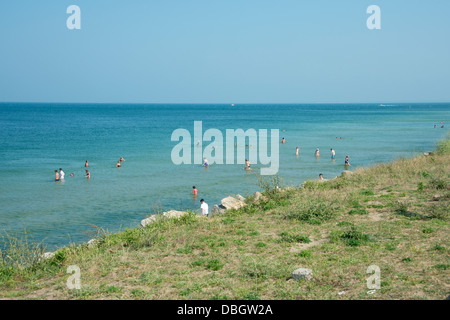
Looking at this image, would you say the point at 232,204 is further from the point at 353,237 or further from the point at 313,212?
the point at 353,237

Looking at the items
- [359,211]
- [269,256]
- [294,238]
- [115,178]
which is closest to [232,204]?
[359,211]

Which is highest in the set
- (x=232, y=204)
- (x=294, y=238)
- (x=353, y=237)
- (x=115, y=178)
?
(x=353, y=237)

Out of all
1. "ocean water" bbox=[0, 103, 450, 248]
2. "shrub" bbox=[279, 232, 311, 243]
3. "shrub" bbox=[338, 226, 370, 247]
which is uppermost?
"shrub" bbox=[338, 226, 370, 247]

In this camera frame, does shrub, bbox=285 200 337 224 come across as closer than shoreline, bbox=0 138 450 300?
No

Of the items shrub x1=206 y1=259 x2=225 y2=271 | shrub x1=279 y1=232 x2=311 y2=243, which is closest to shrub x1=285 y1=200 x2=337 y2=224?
shrub x1=279 y1=232 x2=311 y2=243

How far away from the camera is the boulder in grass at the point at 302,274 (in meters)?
8.29

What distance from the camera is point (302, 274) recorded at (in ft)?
27.2

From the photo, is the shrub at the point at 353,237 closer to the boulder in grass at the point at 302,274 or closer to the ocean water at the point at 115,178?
the boulder in grass at the point at 302,274

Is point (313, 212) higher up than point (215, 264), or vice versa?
point (313, 212)

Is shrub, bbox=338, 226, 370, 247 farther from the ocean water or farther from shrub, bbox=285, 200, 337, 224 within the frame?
the ocean water

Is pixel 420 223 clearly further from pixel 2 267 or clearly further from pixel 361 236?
pixel 2 267

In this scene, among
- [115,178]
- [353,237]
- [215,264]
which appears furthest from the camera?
[115,178]

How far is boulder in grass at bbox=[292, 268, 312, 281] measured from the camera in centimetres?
829

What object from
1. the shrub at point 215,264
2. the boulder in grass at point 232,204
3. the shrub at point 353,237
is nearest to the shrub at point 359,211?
the shrub at point 353,237
